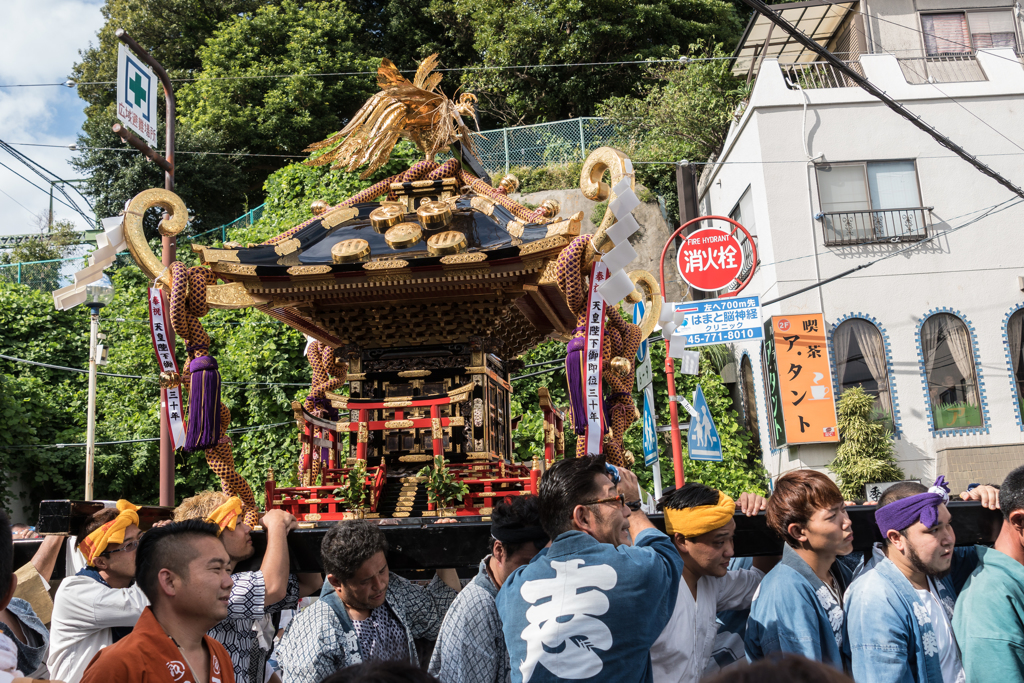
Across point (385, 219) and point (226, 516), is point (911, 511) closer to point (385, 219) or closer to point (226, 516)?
point (226, 516)

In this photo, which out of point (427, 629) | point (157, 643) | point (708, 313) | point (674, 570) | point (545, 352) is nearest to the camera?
point (157, 643)

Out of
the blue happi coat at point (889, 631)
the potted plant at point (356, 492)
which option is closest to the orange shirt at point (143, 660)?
the blue happi coat at point (889, 631)

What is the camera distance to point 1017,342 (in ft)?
53.0

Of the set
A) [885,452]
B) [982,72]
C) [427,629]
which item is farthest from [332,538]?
[982,72]

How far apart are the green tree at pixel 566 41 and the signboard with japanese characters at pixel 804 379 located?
1186cm

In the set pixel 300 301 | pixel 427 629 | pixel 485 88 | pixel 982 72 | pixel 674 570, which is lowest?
pixel 427 629

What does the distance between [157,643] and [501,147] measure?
74.7 ft

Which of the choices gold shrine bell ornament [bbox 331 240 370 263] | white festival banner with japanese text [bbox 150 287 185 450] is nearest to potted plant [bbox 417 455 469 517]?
gold shrine bell ornament [bbox 331 240 370 263]

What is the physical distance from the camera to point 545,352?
18125 mm

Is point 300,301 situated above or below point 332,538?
above

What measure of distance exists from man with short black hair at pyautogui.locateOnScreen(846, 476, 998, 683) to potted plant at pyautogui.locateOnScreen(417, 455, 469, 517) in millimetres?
3835

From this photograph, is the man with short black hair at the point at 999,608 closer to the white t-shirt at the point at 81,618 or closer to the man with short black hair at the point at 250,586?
the man with short black hair at the point at 250,586

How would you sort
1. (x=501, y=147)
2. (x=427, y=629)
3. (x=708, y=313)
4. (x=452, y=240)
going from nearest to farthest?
1. (x=427, y=629)
2. (x=452, y=240)
3. (x=708, y=313)
4. (x=501, y=147)

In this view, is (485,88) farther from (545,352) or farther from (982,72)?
(982,72)
